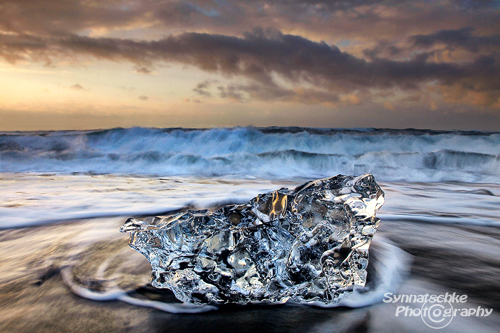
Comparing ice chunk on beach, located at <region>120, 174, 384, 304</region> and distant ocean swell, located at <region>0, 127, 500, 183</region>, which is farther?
distant ocean swell, located at <region>0, 127, 500, 183</region>

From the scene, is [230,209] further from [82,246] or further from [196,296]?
[82,246]

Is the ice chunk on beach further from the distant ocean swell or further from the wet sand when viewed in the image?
the distant ocean swell

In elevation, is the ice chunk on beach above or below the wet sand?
above

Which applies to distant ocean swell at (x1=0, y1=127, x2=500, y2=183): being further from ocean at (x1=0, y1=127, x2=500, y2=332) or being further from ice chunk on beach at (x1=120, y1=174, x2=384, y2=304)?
ice chunk on beach at (x1=120, y1=174, x2=384, y2=304)

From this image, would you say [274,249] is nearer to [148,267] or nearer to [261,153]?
[148,267]

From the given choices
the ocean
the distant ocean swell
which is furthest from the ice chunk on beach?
the distant ocean swell

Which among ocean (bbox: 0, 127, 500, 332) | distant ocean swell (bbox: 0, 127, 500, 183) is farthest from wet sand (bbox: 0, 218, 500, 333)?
distant ocean swell (bbox: 0, 127, 500, 183)

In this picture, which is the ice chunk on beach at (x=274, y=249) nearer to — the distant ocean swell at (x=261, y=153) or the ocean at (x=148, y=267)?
the ocean at (x=148, y=267)
